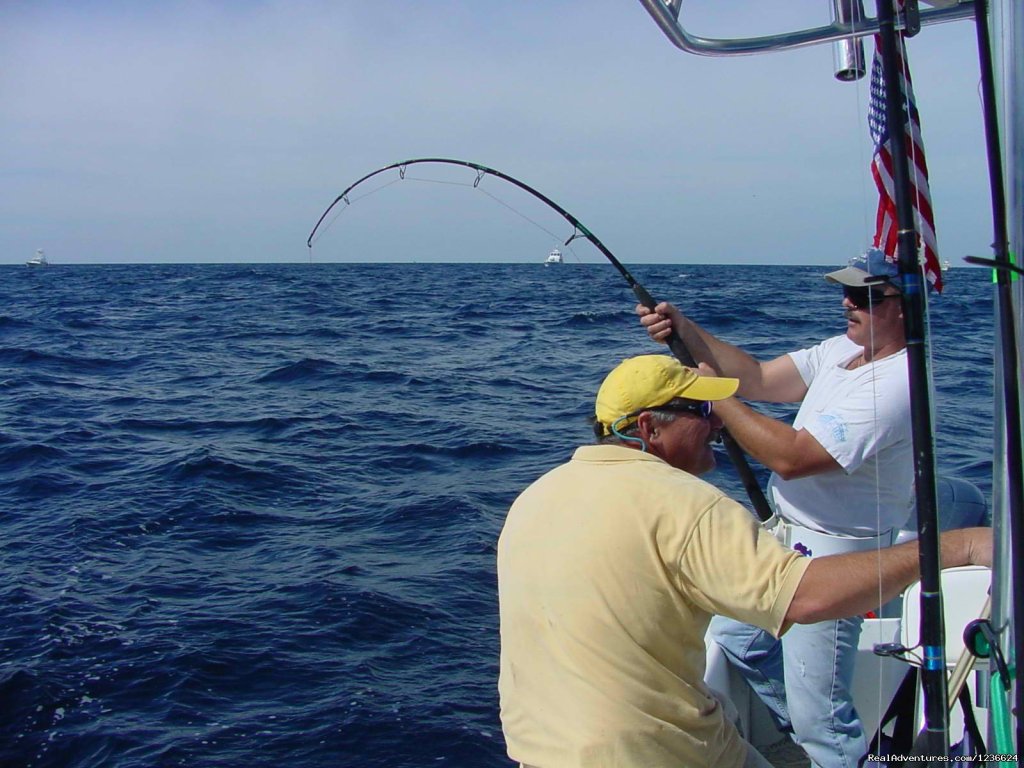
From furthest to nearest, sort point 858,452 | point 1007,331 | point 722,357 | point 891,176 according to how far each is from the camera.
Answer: point 722,357 → point 891,176 → point 858,452 → point 1007,331

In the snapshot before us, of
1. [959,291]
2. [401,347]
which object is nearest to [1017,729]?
[401,347]

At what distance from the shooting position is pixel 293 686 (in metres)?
4.80

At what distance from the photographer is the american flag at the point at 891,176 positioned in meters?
2.49

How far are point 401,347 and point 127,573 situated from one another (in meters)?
11.1

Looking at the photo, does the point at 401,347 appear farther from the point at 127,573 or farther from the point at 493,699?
the point at 493,699

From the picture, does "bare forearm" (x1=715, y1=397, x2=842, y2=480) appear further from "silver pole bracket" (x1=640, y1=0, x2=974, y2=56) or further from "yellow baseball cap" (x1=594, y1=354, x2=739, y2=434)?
"silver pole bracket" (x1=640, y1=0, x2=974, y2=56)

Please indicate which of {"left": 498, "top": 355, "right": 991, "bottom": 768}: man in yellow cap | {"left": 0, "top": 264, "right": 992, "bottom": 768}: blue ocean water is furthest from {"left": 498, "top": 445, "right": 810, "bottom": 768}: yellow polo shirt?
{"left": 0, "top": 264, "right": 992, "bottom": 768}: blue ocean water

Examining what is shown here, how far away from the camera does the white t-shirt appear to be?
8.83ft

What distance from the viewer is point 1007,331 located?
5.56 ft

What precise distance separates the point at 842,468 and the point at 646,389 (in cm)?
93

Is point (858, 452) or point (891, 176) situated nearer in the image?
point (858, 452)

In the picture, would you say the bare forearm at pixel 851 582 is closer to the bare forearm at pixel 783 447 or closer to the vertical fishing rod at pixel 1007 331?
the vertical fishing rod at pixel 1007 331

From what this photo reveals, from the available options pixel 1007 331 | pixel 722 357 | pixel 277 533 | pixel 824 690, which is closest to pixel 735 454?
pixel 722 357

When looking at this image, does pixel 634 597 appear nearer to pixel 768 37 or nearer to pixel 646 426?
pixel 646 426
